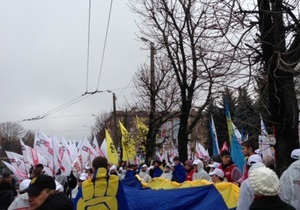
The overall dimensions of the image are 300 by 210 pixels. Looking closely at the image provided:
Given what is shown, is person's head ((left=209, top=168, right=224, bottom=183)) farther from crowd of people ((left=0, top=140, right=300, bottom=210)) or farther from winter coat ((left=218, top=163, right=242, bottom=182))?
winter coat ((left=218, top=163, right=242, bottom=182))

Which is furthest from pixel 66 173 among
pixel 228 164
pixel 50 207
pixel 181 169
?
pixel 50 207

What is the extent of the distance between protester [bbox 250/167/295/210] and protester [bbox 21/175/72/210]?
1.89m

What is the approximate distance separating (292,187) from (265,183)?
1959mm

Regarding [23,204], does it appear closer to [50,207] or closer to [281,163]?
[50,207]

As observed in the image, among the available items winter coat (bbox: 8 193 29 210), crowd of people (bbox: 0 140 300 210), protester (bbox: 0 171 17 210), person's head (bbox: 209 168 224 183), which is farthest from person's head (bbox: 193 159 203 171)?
winter coat (bbox: 8 193 29 210)

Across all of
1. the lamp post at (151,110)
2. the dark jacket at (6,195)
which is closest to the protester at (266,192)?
the dark jacket at (6,195)

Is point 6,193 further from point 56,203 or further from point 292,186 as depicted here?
point 292,186

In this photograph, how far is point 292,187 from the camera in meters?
6.25

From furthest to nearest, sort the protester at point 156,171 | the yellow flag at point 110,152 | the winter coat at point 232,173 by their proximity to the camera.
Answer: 1. the yellow flag at point 110,152
2. the protester at point 156,171
3. the winter coat at point 232,173

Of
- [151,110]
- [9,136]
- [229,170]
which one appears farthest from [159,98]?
[9,136]

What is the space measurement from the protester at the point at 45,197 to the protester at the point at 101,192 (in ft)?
6.53

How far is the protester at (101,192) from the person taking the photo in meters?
6.77

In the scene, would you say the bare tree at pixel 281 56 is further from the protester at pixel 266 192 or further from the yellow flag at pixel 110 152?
the yellow flag at pixel 110 152

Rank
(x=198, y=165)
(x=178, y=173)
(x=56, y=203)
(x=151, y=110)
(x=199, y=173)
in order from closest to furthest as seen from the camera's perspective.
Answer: (x=56, y=203), (x=199, y=173), (x=198, y=165), (x=178, y=173), (x=151, y=110)
